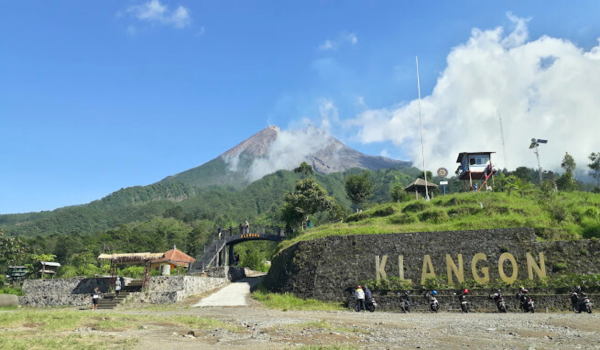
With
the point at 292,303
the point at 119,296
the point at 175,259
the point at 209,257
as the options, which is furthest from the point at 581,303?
the point at 175,259

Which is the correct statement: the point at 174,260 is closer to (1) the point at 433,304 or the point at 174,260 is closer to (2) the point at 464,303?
(1) the point at 433,304

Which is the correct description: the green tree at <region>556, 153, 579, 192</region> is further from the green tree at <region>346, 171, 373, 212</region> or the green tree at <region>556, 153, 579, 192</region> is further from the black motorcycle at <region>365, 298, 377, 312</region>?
the black motorcycle at <region>365, 298, 377, 312</region>

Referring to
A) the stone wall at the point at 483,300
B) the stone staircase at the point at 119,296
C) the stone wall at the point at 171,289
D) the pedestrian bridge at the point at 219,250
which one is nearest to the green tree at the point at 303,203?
the pedestrian bridge at the point at 219,250

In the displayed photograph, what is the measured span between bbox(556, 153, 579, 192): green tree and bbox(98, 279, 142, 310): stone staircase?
1985 inches

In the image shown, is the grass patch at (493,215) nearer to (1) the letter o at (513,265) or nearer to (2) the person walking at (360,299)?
(1) the letter o at (513,265)

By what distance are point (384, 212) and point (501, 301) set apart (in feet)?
61.4

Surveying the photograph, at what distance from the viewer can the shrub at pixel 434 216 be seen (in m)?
33.1

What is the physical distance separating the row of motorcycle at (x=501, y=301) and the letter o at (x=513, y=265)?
1438 mm

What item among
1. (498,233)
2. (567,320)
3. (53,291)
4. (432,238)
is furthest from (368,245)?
(53,291)

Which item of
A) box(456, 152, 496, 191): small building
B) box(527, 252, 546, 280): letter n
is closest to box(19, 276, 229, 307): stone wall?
box(527, 252, 546, 280): letter n

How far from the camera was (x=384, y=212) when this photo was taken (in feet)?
130

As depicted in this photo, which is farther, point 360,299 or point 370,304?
point 370,304

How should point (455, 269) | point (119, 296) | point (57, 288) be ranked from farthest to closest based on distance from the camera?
1. point (57, 288)
2. point (119, 296)
3. point (455, 269)

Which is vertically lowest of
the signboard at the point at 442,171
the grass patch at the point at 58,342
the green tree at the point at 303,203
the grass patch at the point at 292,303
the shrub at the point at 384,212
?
the grass patch at the point at 292,303
